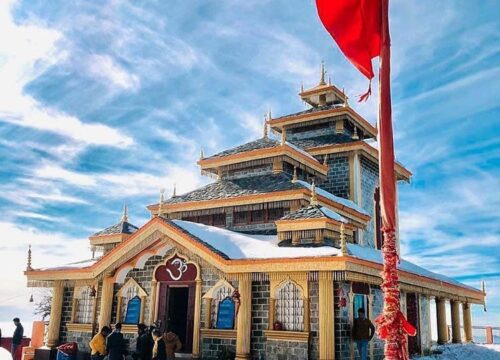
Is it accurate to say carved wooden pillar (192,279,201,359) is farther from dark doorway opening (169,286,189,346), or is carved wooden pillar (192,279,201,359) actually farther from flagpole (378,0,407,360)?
flagpole (378,0,407,360)

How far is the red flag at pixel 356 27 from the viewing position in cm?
545

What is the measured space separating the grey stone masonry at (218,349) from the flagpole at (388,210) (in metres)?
9.96

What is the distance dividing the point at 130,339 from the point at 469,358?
11786 millimetres

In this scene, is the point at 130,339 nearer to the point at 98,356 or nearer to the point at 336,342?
the point at 98,356

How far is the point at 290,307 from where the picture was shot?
1354 cm

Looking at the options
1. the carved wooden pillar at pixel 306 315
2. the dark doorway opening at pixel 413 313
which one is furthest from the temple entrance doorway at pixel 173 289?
the dark doorway opening at pixel 413 313

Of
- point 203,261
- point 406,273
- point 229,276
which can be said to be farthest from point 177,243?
point 406,273

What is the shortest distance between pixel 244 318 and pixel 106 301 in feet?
16.7

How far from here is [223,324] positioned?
1438 centimetres

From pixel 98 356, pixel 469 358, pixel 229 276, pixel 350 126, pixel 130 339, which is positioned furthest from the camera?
pixel 350 126

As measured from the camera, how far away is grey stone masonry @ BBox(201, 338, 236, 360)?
1395cm

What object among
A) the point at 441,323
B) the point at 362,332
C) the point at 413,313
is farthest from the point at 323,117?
the point at 362,332

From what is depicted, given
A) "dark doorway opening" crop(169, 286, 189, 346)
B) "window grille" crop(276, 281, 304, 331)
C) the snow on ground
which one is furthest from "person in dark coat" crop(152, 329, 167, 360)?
the snow on ground

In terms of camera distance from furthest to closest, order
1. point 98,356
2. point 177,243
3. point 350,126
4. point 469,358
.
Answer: point 350,126
point 469,358
point 177,243
point 98,356
